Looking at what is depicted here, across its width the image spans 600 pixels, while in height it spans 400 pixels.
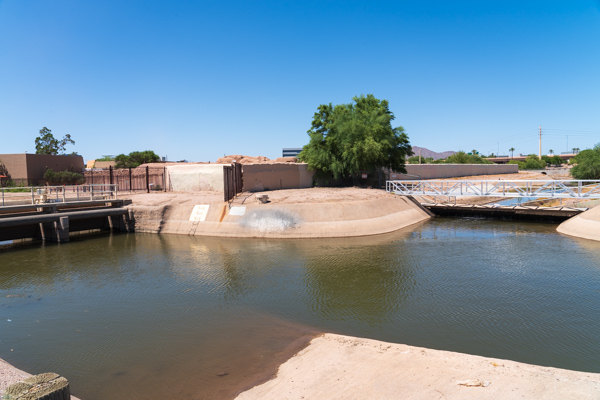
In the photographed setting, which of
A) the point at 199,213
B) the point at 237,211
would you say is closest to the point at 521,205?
the point at 237,211

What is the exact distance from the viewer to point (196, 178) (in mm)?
40875

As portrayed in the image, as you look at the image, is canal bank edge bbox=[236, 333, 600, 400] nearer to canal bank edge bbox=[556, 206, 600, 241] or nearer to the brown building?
canal bank edge bbox=[556, 206, 600, 241]

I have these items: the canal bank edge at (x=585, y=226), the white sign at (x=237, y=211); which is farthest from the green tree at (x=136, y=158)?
the canal bank edge at (x=585, y=226)

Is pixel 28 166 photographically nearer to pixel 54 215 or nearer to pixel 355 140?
pixel 54 215

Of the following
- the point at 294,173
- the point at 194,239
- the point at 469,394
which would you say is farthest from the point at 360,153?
the point at 469,394

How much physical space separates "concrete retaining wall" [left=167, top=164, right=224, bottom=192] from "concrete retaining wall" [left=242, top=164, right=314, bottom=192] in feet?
9.67

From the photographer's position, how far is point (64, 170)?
54.3 m

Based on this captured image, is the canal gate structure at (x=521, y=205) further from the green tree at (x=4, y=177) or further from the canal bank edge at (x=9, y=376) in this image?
the green tree at (x=4, y=177)

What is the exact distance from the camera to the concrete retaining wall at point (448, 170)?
205 feet

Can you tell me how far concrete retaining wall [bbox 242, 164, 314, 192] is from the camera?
38.6m

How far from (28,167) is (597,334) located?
185ft

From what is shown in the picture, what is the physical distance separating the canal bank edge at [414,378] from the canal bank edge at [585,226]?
74.3ft

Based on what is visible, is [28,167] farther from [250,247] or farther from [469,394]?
[469,394]

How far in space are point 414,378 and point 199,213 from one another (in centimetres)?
2625
